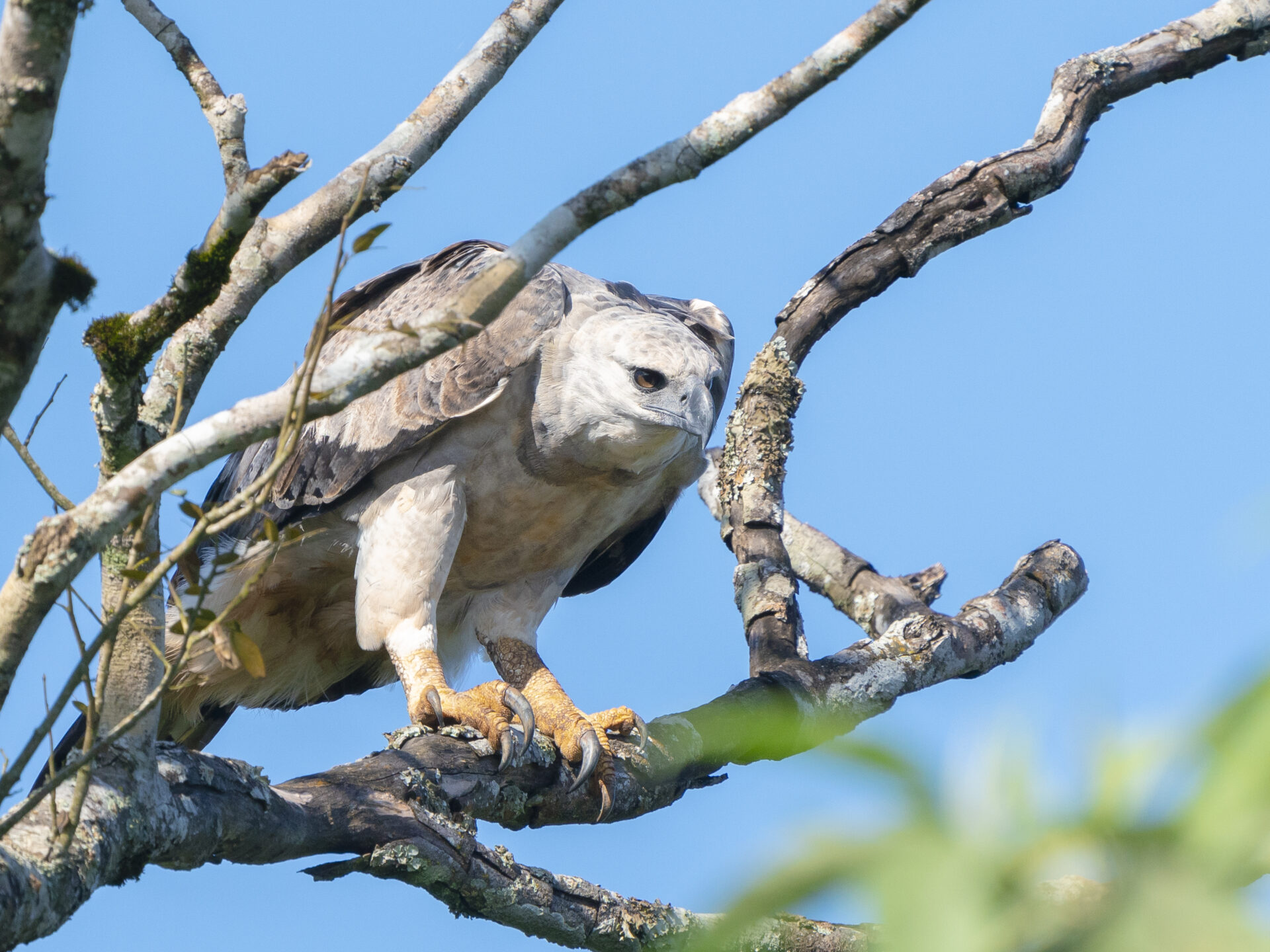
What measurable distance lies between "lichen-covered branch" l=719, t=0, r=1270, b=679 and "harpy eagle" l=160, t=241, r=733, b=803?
335 millimetres

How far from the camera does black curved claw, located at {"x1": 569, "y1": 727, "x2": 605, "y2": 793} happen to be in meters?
4.51

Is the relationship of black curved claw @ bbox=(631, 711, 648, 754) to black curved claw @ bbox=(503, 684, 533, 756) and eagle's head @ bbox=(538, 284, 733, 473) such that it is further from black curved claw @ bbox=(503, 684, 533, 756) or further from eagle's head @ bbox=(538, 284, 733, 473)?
eagle's head @ bbox=(538, 284, 733, 473)

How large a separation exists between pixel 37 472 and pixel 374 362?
2.73 feet

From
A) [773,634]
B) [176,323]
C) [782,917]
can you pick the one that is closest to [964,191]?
[773,634]

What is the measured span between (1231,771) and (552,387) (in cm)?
442

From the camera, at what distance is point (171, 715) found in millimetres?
6043

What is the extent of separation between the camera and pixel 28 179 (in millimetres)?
2152

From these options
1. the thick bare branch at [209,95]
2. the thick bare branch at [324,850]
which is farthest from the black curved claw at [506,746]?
the thick bare branch at [209,95]

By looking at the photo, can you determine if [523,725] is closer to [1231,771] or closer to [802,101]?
[802,101]

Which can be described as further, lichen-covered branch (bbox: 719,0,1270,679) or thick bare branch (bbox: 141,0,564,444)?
lichen-covered branch (bbox: 719,0,1270,679)

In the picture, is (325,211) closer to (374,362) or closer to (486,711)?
(374,362)

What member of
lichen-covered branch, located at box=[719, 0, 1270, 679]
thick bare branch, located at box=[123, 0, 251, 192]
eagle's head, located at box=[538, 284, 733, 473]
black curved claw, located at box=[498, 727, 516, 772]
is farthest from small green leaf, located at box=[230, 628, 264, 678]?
lichen-covered branch, located at box=[719, 0, 1270, 679]

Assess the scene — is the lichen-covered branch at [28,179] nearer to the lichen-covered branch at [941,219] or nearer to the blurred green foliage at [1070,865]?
the blurred green foliage at [1070,865]

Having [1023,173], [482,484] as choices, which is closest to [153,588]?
[482,484]
